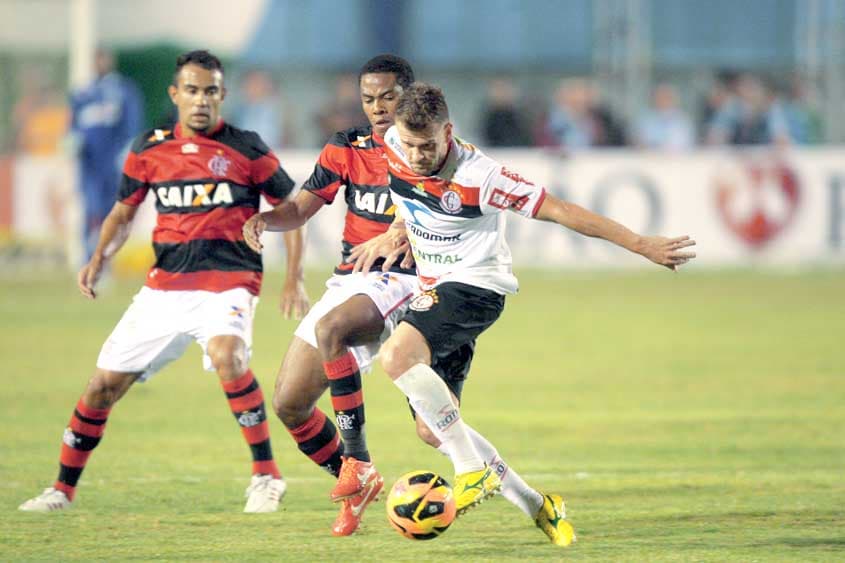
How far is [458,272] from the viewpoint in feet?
21.8

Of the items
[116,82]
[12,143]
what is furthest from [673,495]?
[12,143]

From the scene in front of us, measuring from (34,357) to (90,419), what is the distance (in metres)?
6.12

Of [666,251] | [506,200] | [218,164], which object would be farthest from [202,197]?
[666,251]

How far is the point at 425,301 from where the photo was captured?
260 inches

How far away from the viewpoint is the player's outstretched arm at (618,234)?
20.0 feet

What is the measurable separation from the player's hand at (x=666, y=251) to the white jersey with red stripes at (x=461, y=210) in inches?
20.4

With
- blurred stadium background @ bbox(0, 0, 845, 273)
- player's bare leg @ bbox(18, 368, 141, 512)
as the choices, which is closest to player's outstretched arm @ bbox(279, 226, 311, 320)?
player's bare leg @ bbox(18, 368, 141, 512)

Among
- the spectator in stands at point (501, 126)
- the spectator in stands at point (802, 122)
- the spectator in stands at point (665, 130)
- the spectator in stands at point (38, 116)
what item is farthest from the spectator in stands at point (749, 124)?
the spectator in stands at point (38, 116)

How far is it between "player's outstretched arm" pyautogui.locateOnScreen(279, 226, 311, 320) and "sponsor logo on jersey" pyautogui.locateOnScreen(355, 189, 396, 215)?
435 millimetres

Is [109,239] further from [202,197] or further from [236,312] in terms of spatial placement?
[236,312]

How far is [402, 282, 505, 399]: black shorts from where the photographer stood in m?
6.51

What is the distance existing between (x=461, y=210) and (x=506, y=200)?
0.21 m

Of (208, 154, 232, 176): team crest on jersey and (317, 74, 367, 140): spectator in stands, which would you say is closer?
(208, 154, 232, 176): team crest on jersey

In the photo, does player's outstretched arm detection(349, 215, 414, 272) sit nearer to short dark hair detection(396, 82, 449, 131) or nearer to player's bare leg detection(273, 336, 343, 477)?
player's bare leg detection(273, 336, 343, 477)
